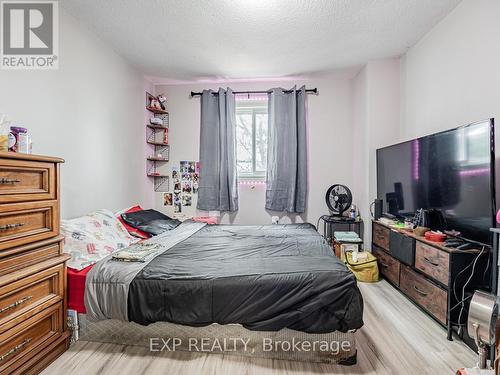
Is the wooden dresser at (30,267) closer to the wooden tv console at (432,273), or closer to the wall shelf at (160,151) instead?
the wall shelf at (160,151)

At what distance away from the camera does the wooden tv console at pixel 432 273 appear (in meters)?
1.87

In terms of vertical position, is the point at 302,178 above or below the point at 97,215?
above

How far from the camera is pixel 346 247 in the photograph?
128 inches

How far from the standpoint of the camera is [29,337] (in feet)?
4.96

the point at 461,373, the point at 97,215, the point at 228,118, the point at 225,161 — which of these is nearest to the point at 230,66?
the point at 228,118

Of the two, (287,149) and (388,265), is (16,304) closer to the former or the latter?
(388,265)

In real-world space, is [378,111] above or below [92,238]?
above

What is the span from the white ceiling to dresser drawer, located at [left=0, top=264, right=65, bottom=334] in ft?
7.23

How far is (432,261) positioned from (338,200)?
5.41ft

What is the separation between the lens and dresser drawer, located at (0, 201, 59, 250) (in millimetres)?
1370

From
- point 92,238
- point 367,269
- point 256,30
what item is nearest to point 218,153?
point 256,30

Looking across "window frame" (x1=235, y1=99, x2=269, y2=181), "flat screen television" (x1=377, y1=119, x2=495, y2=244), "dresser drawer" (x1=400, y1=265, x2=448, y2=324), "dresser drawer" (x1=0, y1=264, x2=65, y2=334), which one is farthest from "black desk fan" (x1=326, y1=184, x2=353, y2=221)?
"dresser drawer" (x1=0, y1=264, x2=65, y2=334)

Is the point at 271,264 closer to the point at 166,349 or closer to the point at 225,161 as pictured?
the point at 166,349

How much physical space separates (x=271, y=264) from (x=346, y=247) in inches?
68.5
